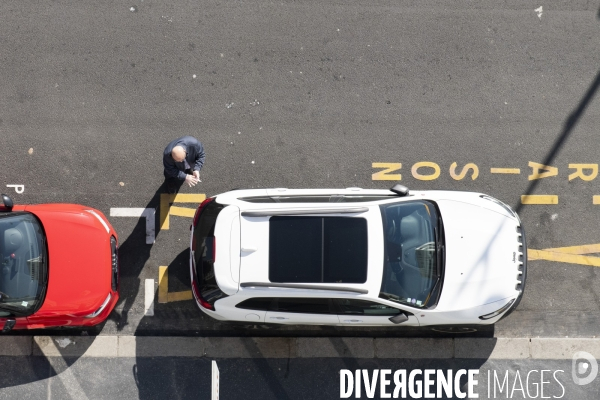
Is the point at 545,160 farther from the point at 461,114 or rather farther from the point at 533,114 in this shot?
the point at 461,114

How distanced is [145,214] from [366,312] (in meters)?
3.78

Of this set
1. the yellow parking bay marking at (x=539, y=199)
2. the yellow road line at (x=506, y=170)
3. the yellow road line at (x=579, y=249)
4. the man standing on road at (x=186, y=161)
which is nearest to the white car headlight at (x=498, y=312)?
the yellow road line at (x=579, y=249)

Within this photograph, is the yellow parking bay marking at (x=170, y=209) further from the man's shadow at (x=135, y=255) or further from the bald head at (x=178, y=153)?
the bald head at (x=178, y=153)

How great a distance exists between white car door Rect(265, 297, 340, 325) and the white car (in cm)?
1

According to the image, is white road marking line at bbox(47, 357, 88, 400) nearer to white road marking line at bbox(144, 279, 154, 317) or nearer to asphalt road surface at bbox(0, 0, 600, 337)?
asphalt road surface at bbox(0, 0, 600, 337)

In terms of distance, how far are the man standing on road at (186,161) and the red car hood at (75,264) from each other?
1.32 meters

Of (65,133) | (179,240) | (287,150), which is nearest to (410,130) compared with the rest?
(287,150)

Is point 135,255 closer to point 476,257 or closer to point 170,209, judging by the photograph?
point 170,209

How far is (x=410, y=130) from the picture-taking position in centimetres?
826

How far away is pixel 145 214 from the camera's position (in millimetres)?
8078

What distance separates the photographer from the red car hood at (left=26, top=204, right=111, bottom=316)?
6957 millimetres

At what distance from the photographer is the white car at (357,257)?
256 inches

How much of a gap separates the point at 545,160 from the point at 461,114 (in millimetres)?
1553

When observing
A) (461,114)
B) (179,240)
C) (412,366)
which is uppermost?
(461,114)
